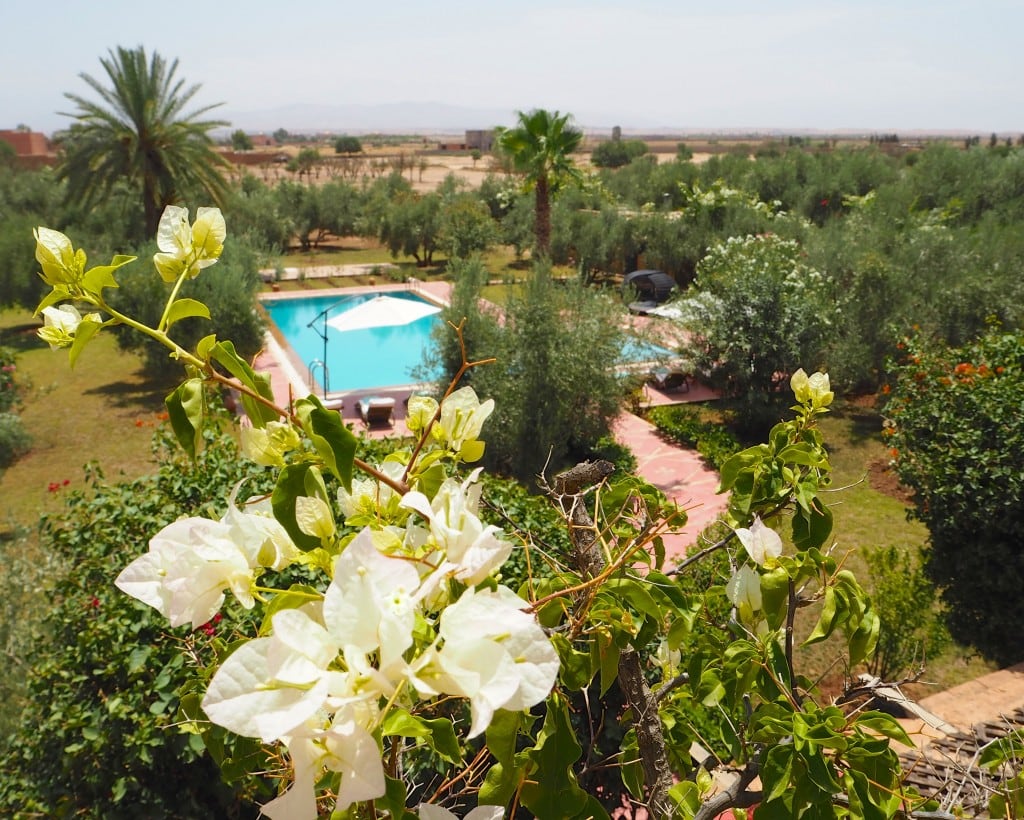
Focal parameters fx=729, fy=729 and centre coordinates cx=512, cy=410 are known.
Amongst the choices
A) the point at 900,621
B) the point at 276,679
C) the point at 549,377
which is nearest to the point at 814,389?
the point at 276,679

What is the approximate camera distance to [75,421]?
39.0ft

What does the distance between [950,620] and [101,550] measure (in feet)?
21.1

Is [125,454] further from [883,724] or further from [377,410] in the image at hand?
[883,724]

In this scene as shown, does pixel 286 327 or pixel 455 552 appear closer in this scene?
pixel 455 552

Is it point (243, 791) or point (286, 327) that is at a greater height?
point (243, 791)


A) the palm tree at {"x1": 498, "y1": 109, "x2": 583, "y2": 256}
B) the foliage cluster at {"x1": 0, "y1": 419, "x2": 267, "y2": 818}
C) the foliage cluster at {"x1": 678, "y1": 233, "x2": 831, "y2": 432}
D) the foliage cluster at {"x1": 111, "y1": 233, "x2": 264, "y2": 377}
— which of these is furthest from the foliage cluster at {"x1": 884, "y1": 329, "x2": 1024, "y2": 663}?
the foliage cluster at {"x1": 111, "y1": 233, "x2": 264, "y2": 377}

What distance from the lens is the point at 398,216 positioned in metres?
26.1

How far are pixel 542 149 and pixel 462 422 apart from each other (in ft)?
51.5

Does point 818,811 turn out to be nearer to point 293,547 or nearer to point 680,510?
point 680,510

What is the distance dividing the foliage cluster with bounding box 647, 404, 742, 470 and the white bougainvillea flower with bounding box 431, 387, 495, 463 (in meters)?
9.09

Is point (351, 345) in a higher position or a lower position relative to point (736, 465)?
lower

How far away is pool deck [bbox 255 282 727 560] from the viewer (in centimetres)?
863

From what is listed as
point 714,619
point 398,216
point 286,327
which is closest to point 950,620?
point 714,619

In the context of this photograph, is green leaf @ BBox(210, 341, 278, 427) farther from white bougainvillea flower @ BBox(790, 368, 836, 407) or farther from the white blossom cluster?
white bougainvillea flower @ BBox(790, 368, 836, 407)
